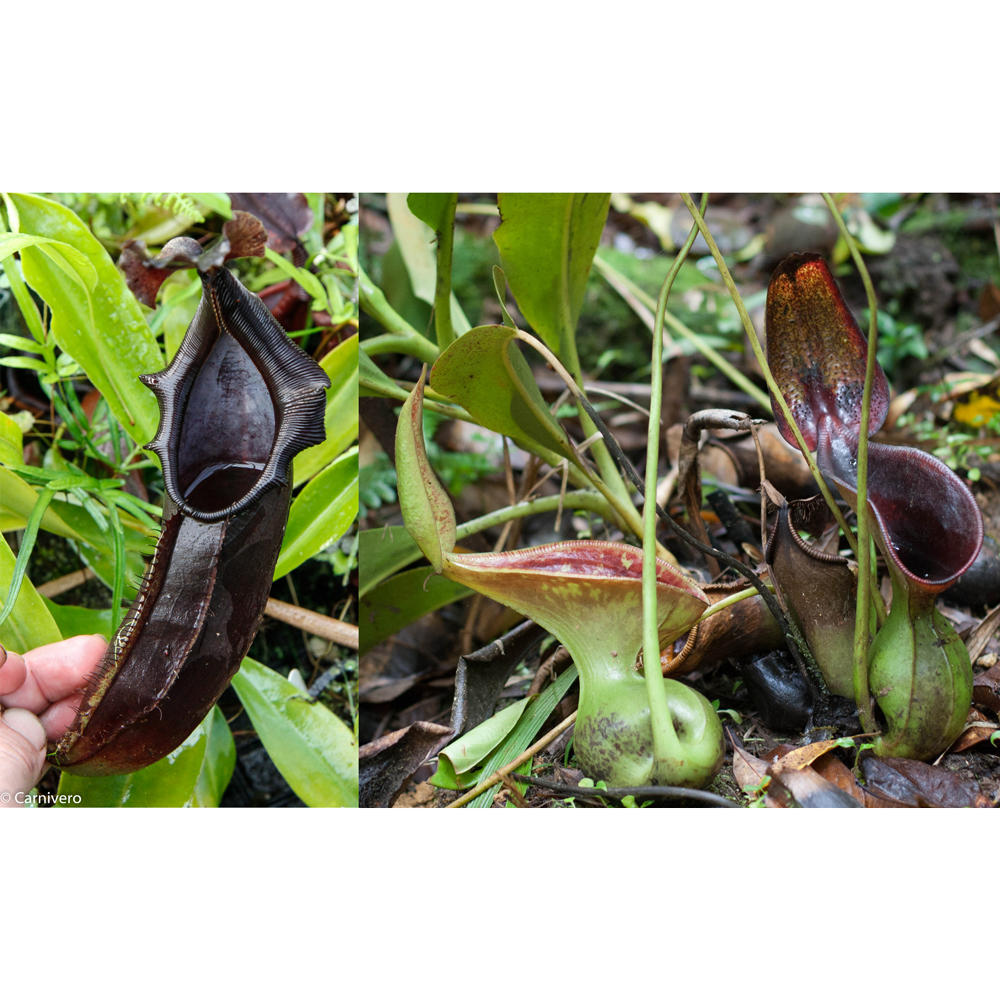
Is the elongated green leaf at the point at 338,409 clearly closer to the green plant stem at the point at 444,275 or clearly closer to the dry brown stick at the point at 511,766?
the green plant stem at the point at 444,275

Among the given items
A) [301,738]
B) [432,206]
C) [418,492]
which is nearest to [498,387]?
[418,492]

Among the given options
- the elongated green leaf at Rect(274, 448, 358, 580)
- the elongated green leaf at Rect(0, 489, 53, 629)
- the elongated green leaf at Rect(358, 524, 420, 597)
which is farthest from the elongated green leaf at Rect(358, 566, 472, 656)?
the elongated green leaf at Rect(0, 489, 53, 629)

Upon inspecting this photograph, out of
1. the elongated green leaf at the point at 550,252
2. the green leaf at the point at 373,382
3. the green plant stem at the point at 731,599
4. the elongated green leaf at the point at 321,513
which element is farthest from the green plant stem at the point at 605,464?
the elongated green leaf at the point at 321,513

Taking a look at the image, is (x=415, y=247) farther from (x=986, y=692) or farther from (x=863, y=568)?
(x=986, y=692)

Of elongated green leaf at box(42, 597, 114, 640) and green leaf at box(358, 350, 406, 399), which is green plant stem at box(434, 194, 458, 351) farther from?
elongated green leaf at box(42, 597, 114, 640)

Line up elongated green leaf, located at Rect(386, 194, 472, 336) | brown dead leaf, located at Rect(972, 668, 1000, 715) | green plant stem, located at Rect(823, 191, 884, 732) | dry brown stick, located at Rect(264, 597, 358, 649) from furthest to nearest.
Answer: elongated green leaf, located at Rect(386, 194, 472, 336), dry brown stick, located at Rect(264, 597, 358, 649), brown dead leaf, located at Rect(972, 668, 1000, 715), green plant stem, located at Rect(823, 191, 884, 732)
